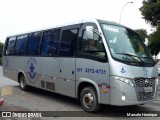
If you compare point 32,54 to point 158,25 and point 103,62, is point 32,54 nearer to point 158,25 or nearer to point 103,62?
point 103,62

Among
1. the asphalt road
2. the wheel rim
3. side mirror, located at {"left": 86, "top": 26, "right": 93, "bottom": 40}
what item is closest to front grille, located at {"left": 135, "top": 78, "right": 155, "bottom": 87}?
the asphalt road

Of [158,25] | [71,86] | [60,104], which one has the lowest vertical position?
[60,104]

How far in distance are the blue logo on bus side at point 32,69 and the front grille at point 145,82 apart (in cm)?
513

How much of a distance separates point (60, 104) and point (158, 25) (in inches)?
1190

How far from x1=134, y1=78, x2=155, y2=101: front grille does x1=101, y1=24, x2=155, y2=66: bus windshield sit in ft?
1.59

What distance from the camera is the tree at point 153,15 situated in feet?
121

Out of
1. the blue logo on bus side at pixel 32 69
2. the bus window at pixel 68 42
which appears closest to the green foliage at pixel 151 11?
the blue logo on bus side at pixel 32 69

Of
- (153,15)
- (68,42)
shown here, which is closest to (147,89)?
(68,42)

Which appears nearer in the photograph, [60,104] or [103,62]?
[103,62]

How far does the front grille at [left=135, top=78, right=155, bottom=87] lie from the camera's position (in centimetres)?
796

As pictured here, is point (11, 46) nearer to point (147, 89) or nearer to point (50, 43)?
point (50, 43)

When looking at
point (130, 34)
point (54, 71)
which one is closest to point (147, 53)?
point (130, 34)

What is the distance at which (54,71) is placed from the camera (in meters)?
10.4

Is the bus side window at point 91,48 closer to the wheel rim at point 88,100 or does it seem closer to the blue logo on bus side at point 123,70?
the blue logo on bus side at point 123,70
